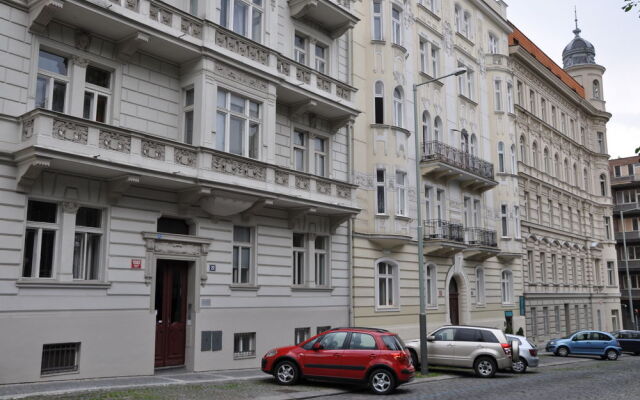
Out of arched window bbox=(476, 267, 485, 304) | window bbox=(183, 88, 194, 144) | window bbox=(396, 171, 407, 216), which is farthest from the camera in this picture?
arched window bbox=(476, 267, 485, 304)

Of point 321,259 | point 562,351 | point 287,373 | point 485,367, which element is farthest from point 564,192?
point 287,373

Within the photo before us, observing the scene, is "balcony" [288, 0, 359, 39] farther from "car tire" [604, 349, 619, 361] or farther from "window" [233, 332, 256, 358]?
"car tire" [604, 349, 619, 361]

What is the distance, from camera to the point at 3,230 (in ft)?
45.6

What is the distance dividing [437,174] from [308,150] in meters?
9.18

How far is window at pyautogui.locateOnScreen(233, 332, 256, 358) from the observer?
19.3 meters

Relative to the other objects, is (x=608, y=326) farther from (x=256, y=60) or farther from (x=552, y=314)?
(x=256, y=60)

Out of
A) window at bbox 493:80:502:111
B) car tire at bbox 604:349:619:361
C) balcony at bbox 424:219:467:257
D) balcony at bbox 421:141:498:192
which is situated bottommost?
car tire at bbox 604:349:619:361

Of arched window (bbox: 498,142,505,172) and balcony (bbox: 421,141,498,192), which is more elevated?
arched window (bbox: 498,142,505,172)

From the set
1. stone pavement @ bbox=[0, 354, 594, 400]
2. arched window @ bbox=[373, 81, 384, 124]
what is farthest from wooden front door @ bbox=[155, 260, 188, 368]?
arched window @ bbox=[373, 81, 384, 124]

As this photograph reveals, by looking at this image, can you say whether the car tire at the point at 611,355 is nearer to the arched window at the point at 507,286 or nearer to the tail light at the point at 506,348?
the arched window at the point at 507,286

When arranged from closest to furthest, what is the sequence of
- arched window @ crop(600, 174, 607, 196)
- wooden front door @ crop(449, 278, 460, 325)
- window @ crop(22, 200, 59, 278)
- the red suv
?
window @ crop(22, 200, 59, 278) < the red suv < wooden front door @ crop(449, 278, 460, 325) < arched window @ crop(600, 174, 607, 196)

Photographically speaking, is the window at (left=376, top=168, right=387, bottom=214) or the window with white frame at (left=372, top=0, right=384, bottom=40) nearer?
the window at (left=376, top=168, right=387, bottom=214)

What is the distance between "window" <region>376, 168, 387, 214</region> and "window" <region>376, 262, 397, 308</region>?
7.63 feet

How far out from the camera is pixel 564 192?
156 ft
